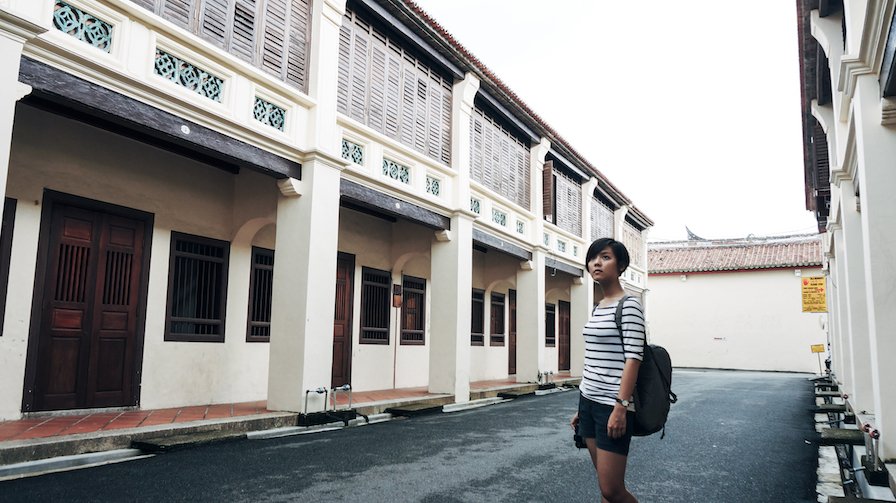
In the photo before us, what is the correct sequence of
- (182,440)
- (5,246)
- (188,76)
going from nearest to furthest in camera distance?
(182,440), (5,246), (188,76)

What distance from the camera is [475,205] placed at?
14.0 meters

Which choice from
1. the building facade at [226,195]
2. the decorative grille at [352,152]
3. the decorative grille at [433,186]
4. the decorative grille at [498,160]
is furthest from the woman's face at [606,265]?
the decorative grille at [498,160]

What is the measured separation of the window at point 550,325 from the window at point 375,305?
921cm

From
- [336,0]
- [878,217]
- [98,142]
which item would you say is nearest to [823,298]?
[878,217]

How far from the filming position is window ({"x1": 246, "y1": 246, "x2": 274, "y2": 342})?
10.8 metres

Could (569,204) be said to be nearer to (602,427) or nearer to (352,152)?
(352,152)

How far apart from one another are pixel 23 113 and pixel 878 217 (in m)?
9.58

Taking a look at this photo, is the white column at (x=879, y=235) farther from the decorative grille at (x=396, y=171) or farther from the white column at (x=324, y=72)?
the decorative grille at (x=396, y=171)

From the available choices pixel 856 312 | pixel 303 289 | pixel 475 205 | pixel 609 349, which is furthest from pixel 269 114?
pixel 856 312

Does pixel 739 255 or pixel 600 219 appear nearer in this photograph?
pixel 600 219

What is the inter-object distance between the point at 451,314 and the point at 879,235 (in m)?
7.95

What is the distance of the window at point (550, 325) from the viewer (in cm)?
2189

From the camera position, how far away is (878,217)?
19.3 feet

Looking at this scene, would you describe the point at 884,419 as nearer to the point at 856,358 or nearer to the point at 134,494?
the point at 856,358
